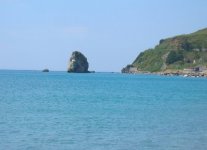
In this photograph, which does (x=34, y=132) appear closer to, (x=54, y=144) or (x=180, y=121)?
(x=54, y=144)

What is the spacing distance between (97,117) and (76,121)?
465cm

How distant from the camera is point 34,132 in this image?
3662 centimetres

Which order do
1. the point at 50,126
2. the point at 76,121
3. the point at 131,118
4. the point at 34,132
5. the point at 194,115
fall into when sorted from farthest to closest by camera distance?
the point at 194,115
the point at 131,118
the point at 76,121
the point at 50,126
the point at 34,132

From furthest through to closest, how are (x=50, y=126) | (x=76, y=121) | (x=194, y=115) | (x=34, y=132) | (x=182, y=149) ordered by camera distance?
1. (x=194, y=115)
2. (x=76, y=121)
3. (x=50, y=126)
4. (x=34, y=132)
5. (x=182, y=149)

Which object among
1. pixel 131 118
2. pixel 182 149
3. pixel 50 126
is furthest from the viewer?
pixel 131 118

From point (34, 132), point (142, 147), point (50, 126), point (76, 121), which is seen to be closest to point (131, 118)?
point (76, 121)

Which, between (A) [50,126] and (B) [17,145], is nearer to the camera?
(B) [17,145]

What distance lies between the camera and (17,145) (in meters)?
30.9

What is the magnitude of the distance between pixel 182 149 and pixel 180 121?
15618mm

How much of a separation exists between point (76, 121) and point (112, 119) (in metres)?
3.89

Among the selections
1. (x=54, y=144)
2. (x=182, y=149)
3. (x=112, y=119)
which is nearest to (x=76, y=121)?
(x=112, y=119)

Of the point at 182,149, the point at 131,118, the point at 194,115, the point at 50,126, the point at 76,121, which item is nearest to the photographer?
the point at 182,149

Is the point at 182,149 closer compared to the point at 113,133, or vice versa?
the point at 182,149

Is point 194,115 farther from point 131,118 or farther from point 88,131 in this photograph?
point 88,131
